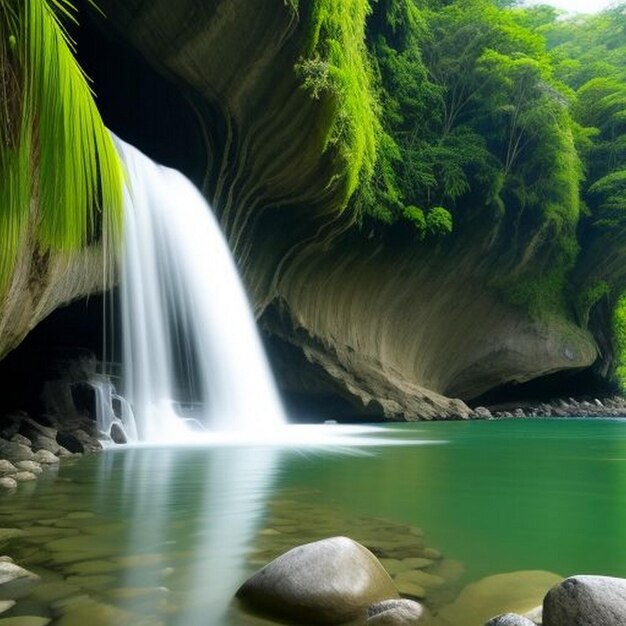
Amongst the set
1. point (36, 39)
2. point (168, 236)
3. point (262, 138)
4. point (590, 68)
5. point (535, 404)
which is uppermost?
point (590, 68)

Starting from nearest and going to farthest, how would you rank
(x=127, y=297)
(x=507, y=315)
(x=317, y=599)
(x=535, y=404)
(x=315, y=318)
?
1. (x=317, y=599)
2. (x=127, y=297)
3. (x=315, y=318)
4. (x=507, y=315)
5. (x=535, y=404)

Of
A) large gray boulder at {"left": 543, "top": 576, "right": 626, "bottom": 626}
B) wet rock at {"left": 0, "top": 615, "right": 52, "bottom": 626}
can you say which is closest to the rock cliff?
wet rock at {"left": 0, "top": 615, "right": 52, "bottom": 626}

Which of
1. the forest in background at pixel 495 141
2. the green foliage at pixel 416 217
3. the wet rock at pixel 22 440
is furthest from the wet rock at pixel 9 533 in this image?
the green foliage at pixel 416 217

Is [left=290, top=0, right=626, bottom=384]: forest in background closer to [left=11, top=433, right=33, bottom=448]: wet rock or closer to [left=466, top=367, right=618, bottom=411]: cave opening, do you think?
[left=466, top=367, right=618, bottom=411]: cave opening

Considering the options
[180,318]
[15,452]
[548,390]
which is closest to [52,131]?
[15,452]

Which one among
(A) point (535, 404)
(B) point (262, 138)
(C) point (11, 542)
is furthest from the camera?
(A) point (535, 404)

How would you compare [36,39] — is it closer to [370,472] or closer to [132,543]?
[132,543]

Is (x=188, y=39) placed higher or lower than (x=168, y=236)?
higher

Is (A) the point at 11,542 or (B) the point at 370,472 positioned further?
(B) the point at 370,472

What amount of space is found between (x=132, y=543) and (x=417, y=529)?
160 cm

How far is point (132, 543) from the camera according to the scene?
11.2 feet

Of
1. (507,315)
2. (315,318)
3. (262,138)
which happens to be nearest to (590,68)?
(507,315)

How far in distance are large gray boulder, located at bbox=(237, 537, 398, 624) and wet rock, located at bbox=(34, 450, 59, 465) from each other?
4810mm

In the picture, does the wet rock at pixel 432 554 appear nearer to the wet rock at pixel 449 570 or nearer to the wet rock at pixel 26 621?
the wet rock at pixel 449 570
